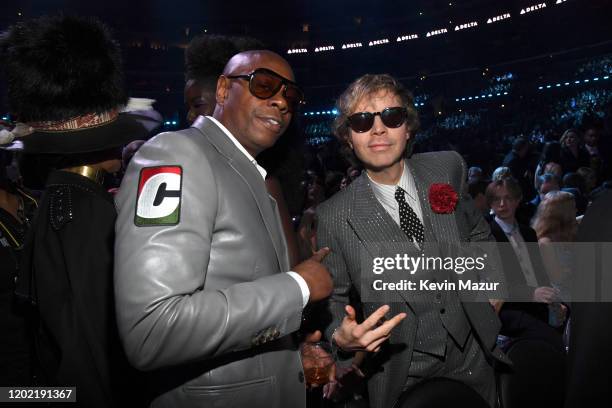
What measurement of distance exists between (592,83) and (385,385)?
1965cm

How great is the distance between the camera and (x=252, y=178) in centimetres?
165

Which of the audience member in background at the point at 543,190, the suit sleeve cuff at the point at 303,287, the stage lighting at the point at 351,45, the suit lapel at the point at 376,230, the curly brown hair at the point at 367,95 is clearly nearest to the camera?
the suit sleeve cuff at the point at 303,287

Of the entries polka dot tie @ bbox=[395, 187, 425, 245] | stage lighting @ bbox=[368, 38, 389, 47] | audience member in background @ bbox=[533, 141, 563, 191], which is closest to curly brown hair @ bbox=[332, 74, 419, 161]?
polka dot tie @ bbox=[395, 187, 425, 245]

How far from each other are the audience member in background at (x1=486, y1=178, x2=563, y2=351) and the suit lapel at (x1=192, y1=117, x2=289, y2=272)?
264 cm

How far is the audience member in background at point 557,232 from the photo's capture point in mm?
4641

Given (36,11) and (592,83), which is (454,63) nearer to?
(592,83)

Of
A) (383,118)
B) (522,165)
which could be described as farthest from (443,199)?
(522,165)

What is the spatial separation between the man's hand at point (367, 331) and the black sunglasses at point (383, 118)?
1196 millimetres

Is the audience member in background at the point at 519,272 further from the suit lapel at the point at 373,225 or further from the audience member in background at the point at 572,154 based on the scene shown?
the audience member in background at the point at 572,154

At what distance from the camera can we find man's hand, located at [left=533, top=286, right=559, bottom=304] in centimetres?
401

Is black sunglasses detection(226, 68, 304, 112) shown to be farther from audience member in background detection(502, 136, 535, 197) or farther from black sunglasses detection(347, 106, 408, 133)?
audience member in background detection(502, 136, 535, 197)

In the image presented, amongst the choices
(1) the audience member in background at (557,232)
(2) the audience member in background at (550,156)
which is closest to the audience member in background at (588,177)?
(2) the audience member in background at (550,156)

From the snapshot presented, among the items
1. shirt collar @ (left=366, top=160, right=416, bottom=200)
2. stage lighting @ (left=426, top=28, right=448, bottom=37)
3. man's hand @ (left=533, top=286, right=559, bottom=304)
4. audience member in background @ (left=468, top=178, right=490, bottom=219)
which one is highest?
stage lighting @ (left=426, top=28, right=448, bottom=37)

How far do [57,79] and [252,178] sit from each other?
116 centimetres
